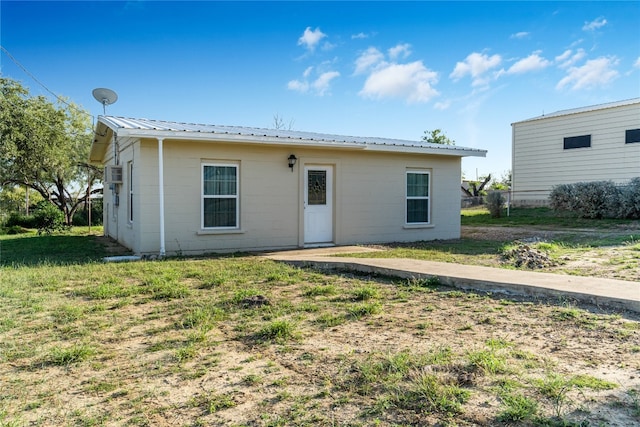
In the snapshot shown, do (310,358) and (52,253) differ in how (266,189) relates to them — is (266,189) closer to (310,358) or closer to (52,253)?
(52,253)

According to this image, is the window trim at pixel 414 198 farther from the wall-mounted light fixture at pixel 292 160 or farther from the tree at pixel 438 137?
the tree at pixel 438 137

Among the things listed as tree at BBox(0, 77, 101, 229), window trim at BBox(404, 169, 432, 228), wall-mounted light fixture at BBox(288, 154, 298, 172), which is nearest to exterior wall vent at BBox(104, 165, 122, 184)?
wall-mounted light fixture at BBox(288, 154, 298, 172)

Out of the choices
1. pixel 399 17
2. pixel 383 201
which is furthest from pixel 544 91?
pixel 383 201

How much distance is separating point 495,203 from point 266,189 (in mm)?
12034

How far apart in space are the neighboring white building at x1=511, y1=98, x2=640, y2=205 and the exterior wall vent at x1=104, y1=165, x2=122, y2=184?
1636cm

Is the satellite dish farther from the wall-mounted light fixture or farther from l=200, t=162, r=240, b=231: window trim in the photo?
the wall-mounted light fixture

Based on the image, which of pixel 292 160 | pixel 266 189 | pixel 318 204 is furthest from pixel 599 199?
pixel 266 189

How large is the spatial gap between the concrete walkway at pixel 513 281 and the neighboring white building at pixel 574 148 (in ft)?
44.3

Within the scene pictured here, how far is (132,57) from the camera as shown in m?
13.6

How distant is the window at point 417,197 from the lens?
1166 cm

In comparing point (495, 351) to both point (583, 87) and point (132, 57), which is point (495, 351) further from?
point (583, 87)

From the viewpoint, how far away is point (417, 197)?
1176 cm

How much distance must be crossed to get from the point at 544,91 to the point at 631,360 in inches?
721

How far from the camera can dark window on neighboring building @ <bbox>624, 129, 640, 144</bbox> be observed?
15812 mm
